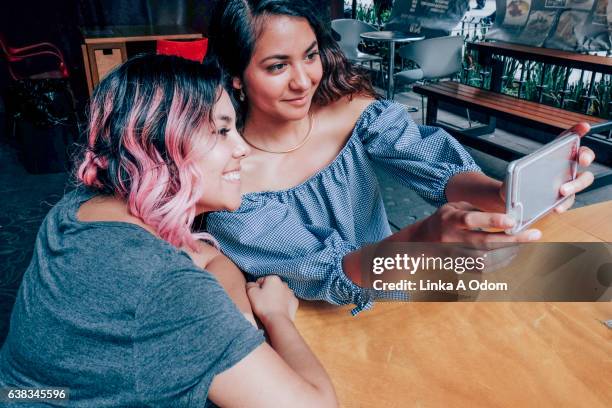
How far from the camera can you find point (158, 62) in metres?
1.13

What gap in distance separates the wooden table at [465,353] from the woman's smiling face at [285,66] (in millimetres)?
630

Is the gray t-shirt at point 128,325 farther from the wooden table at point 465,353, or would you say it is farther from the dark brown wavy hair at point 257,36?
the dark brown wavy hair at point 257,36

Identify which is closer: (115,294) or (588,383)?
(115,294)

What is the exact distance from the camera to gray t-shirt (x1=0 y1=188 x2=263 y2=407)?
854 millimetres

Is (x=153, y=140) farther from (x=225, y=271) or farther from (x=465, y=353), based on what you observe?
(x=465, y=353)

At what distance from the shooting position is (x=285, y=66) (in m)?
1.58

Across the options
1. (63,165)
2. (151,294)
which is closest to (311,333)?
(151,294)

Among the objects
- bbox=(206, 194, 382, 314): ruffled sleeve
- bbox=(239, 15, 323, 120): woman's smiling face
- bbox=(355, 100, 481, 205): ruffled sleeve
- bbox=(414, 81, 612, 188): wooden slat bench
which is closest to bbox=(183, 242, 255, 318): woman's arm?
bbox=(206, 194, 382, 314): ruffled sleeve

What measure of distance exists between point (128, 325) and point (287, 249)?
60cm

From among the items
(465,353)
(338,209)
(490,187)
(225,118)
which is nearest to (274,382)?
(465,353)

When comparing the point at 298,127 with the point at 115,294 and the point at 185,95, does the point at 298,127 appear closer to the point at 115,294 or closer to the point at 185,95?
the point at 185,95

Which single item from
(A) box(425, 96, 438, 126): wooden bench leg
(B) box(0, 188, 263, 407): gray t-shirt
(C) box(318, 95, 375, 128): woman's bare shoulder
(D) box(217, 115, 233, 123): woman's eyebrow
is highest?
(D) box(217, 115, 233, 123): woman's eyebrow

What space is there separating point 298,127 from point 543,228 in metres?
0.83

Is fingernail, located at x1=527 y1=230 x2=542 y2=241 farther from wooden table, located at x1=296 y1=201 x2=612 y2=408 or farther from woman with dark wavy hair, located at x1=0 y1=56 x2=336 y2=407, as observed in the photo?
woman with dark wavy hair, located at x1=0 y1=56 x2=336 y2=407
